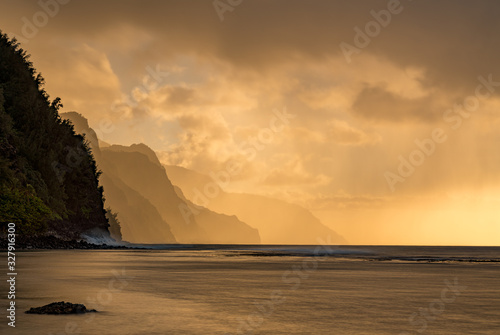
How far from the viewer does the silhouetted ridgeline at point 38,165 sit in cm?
9988

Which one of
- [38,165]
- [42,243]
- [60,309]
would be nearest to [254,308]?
[60,309]

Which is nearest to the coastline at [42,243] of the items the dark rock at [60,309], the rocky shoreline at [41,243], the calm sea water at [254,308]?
the rocky shoreline at [41,243]

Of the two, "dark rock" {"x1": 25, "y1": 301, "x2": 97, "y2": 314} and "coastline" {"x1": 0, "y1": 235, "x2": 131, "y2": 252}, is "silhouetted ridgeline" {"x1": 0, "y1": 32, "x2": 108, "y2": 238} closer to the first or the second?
"coastline" {"x1": 0, "y1": 235, "x2": 131, "y2": 252}

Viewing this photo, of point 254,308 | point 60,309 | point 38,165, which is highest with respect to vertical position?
point 38,165

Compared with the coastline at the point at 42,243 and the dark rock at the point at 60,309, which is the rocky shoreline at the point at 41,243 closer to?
the coastline at the point at 42,243

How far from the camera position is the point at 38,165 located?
12850 centimetres

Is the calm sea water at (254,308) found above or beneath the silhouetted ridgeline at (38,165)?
beneath

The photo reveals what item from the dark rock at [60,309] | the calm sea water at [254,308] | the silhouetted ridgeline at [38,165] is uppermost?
the silhouetted ridgeline at [38,165]

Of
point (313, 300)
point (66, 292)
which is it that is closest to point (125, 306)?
point (66, 292)

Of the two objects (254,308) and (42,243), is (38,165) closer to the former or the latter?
(42,243)

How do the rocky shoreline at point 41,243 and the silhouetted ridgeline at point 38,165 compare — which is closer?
the rocky shoreline at point 41,243

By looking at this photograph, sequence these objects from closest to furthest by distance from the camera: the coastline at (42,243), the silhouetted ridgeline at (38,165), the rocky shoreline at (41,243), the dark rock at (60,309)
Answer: the dark rock at (60,309)
the rocky shoreline at (41,243)
the coastline at (42,243)
the silhouetted ridgeline at (38,165)

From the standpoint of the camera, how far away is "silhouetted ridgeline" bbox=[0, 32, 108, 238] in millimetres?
99875

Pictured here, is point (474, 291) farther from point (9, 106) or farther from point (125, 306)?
point (9, 106)
